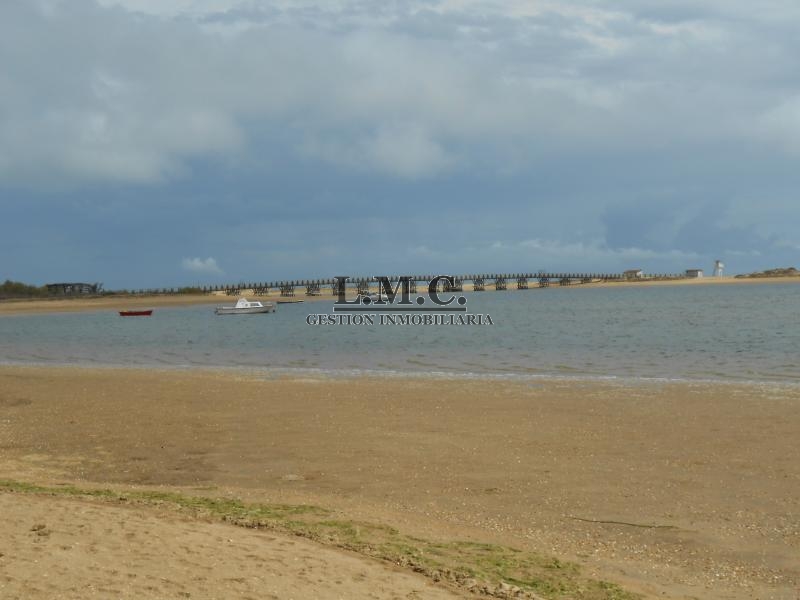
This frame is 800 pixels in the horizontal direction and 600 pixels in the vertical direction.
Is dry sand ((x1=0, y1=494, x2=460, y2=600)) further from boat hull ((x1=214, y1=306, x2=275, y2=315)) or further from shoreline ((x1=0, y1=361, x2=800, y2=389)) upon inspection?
boat hull ((x1=214, y1=306, x2=275, y2=315))

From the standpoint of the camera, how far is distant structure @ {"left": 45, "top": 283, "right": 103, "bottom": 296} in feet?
455

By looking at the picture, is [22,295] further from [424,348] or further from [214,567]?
[214,567]

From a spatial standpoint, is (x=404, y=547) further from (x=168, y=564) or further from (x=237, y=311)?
(x=237, y=311)

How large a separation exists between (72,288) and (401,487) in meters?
143

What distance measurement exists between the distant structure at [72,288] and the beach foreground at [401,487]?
125654 millimetres

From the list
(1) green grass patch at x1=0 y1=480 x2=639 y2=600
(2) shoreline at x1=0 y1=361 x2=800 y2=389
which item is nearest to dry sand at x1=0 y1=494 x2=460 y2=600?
(1) green grass patch at x1=0 y1=480 x2=639 y2=600

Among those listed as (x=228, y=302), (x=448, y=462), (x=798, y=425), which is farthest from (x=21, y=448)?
(x=228, y=302)

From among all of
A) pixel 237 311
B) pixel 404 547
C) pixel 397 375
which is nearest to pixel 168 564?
pixel 404 547

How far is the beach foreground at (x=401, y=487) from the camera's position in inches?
279

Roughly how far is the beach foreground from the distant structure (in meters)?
126

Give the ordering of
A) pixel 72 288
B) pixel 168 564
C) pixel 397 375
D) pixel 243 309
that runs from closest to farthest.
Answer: pixel 168 564 < pixel 397 375 < pixel 243 309 < pixel 72 288

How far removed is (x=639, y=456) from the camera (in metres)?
12.8

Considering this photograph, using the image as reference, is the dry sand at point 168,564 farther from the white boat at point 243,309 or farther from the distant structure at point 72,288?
the distant structure at point 72,288

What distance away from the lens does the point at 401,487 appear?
11.1 metres
